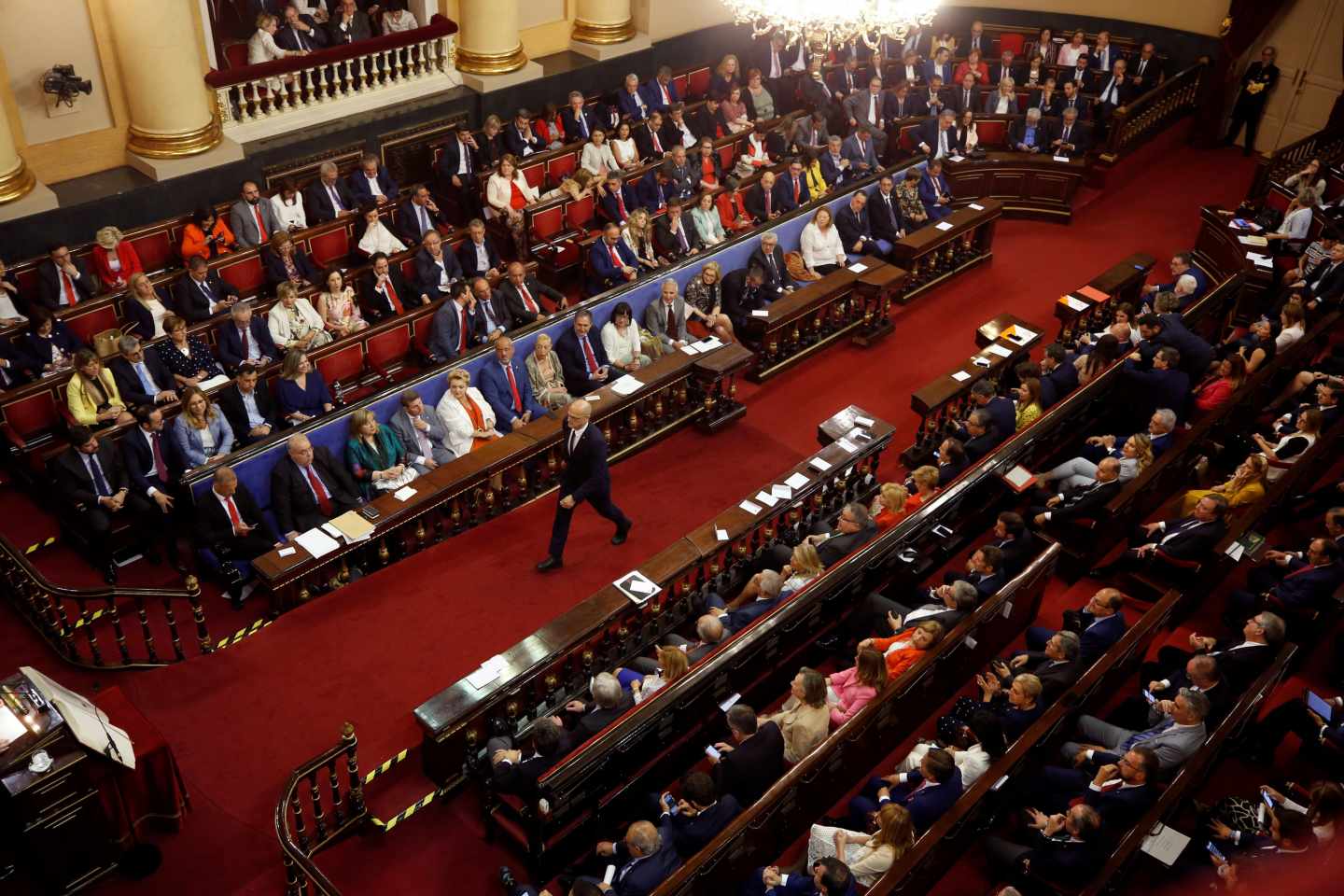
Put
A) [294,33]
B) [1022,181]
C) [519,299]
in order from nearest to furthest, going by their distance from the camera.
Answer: [519,299], [294,33], [1022,181]

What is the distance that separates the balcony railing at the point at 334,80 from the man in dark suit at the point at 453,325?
10.9 ft

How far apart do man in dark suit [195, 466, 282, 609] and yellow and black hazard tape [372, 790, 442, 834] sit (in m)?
1.88

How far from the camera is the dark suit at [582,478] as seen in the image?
7148 millimetres

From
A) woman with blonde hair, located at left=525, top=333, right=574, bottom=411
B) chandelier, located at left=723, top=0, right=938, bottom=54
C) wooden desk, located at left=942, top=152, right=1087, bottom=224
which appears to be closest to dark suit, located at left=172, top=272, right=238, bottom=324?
woman with blonde hair, located at left=525, top=333, right=574, bottom=411

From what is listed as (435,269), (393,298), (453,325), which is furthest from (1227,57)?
(393,298)

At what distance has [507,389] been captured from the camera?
8312 mm

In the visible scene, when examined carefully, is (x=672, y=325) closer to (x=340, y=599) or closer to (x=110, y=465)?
(x=340, y=599)

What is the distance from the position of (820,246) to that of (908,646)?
5.23m

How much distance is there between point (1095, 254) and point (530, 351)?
21.1 ft

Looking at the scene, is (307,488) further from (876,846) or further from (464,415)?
(876,846)

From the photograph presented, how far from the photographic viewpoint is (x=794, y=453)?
876 cm

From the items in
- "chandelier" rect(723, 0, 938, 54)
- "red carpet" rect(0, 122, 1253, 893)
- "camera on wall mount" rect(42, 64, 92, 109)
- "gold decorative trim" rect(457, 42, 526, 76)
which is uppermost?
"chandelier" rect(723, 0, 938, 54)

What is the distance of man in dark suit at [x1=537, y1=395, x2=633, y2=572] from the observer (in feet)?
23.4

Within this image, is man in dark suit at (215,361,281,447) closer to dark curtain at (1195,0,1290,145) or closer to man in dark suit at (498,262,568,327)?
man in dark suit at (498,262,568,327)
